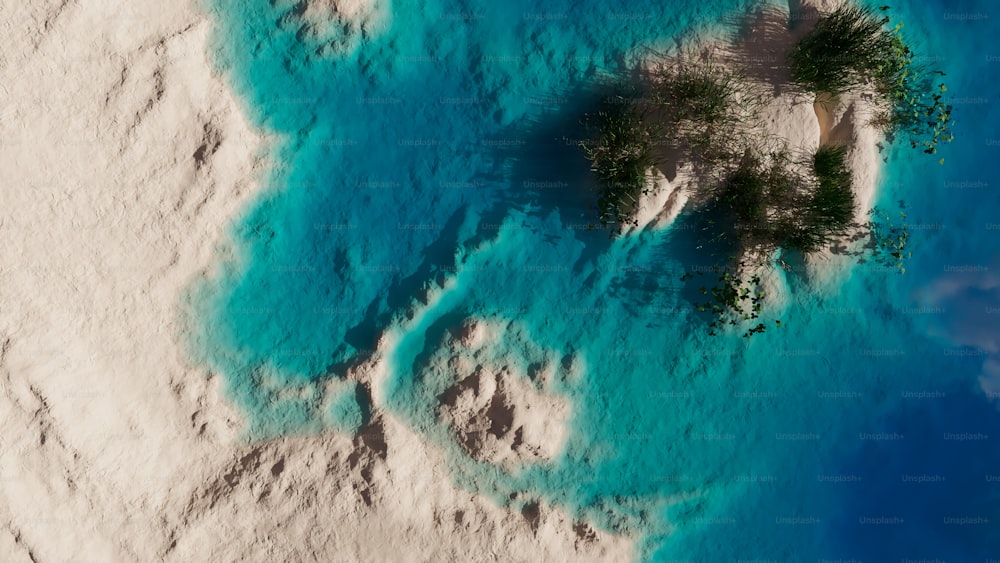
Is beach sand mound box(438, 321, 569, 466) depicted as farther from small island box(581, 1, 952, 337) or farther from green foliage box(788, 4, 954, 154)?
green foliage box(788, 4, 954, 154)

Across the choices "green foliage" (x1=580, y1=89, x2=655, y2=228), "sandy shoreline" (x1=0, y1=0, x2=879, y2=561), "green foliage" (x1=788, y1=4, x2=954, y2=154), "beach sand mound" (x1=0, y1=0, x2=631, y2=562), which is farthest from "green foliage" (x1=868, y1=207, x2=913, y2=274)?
"beach sand mound" (x1=0, y1=0, x2=631, y2=562)

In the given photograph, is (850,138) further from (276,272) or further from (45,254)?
(45,254)

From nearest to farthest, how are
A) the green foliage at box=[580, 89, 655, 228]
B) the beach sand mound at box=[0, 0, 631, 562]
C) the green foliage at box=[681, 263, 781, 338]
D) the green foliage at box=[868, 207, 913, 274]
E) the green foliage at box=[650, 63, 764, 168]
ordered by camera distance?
1. the beach sand mound at box=[0, 0, 631, 562]
2. the green foliage at box=[580, 89, 655, 228]
3. the green foliage at box=[650, 63, 764, 168]
4. the green foliage at box=[681, 263, 781, 338]
5. the green foliage at box=[868, 207, 913, 274]

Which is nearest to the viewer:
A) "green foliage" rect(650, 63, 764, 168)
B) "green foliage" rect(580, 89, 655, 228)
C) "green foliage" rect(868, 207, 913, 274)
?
"green foliage" rect(580, 89, 655, 228)

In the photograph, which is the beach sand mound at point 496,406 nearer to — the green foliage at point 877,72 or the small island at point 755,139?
the small island at point 755,139

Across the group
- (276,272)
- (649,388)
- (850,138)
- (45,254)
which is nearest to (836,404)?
(649,388)
